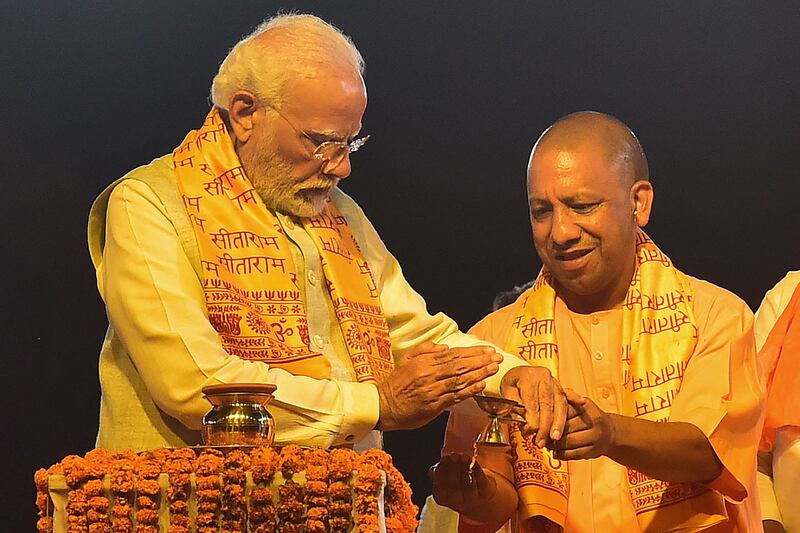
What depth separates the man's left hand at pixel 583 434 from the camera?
3130 millimetres

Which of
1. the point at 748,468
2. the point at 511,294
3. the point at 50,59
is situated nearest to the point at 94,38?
the point at 50,59

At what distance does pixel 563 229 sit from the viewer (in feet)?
11.7

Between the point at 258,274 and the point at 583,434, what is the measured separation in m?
0.83

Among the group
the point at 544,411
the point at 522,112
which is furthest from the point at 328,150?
the point at 522,112

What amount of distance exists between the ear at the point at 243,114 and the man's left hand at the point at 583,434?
1.01m

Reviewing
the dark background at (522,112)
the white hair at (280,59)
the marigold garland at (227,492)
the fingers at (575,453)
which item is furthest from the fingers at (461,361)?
the dark background at (522,112)

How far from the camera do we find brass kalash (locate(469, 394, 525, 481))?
121 inches

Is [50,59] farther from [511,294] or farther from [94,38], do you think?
[511,294]

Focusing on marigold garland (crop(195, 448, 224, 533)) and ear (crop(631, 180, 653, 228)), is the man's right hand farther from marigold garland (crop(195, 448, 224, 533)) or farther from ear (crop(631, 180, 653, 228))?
ear (crop(631, 180, 653, 228))

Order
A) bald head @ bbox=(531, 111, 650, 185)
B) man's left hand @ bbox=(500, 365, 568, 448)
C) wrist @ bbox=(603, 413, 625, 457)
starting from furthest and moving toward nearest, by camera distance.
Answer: bald head @ bbox=(531, 111, 650, 185) < wrist @ bbox=(603, 413, 625, 457) < man's left hand @ bbox=(500, 365, 568, 448)

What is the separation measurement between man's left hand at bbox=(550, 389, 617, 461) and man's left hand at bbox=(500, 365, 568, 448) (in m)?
0.04

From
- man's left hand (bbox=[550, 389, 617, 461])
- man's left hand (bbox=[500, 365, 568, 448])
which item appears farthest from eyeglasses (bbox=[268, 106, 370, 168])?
man's left hand (bbox=[550, 389, 617, 461])

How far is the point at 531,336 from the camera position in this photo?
3.71 m

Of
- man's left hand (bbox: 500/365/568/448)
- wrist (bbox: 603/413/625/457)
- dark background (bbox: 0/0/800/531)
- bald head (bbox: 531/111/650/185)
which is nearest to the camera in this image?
man's left hand (bbox: 500/365/568/448)
